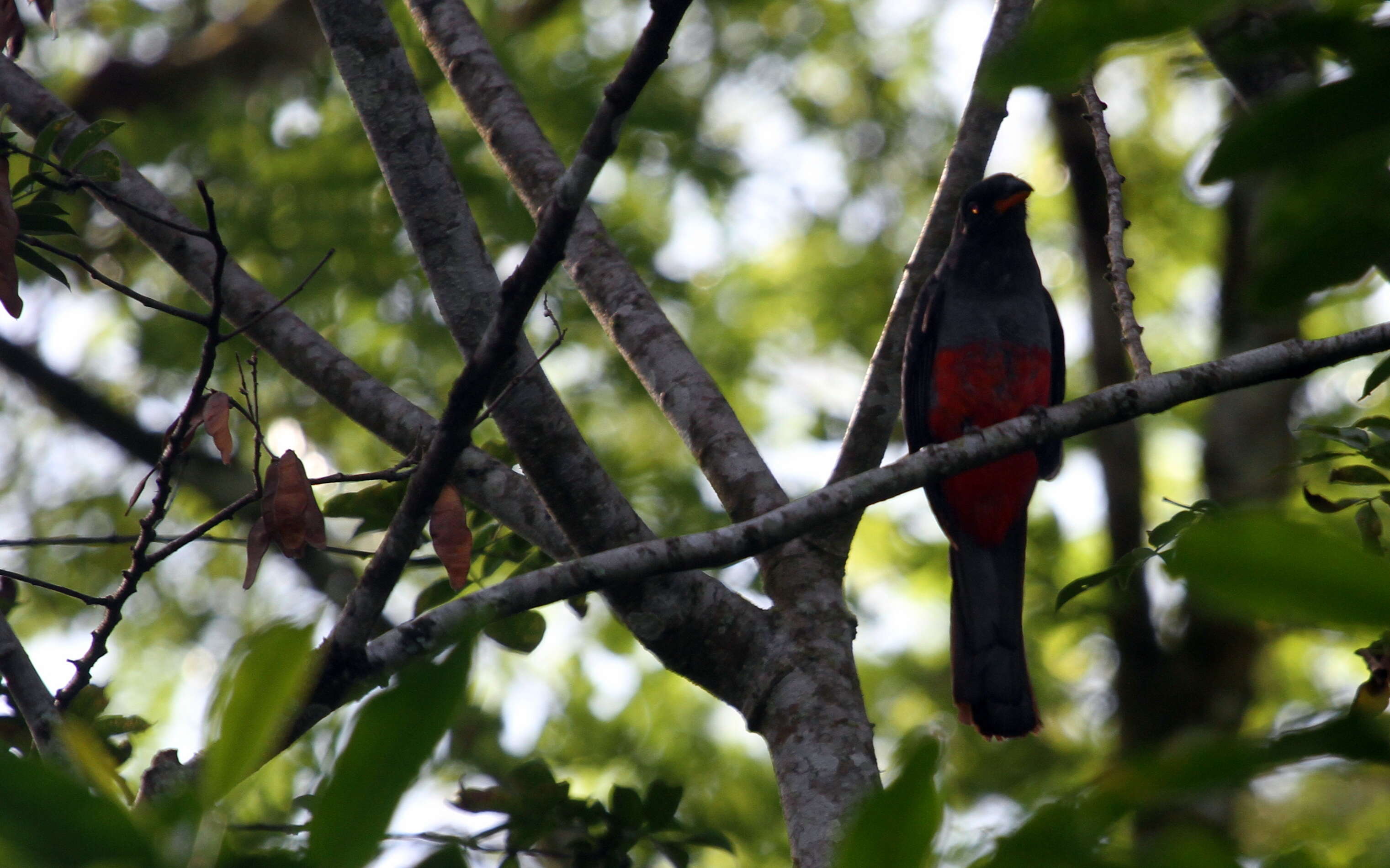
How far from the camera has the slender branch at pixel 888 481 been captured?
2.29 m

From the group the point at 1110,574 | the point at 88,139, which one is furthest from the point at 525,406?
the point at 1110,574

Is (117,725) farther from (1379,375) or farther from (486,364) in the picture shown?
(1379,375)

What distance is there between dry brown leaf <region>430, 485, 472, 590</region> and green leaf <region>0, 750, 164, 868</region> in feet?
6.72

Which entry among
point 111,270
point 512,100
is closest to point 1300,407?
point 512,100

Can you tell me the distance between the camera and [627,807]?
3303 millimetres

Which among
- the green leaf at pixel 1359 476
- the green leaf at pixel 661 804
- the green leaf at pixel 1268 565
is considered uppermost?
the green leaf at pixel 1359 476

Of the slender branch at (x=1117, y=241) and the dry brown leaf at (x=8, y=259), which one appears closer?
the dry brown leaf at (x=8, y=259)

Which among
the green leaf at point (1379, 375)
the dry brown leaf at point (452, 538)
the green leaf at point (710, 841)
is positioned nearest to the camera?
the green leaf at point (1379, 375)

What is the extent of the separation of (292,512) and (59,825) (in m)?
2.07

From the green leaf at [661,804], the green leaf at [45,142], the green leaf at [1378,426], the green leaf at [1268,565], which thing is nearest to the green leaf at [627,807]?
the green leaf at [661,804]

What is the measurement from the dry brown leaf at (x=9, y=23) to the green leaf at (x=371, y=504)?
1559 mm

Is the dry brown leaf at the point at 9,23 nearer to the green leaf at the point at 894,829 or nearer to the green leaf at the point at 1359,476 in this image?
the green leaf at the point at 894,829

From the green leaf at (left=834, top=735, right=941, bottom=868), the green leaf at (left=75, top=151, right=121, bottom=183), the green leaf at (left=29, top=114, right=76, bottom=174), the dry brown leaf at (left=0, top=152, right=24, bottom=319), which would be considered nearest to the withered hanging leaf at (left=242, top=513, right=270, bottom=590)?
the dry brown leaf at (left=0, top=152, right=24, bottom=319)

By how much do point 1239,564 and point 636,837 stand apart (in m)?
2.94
